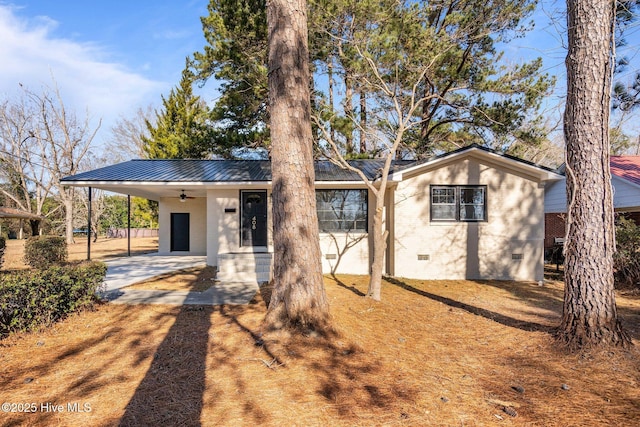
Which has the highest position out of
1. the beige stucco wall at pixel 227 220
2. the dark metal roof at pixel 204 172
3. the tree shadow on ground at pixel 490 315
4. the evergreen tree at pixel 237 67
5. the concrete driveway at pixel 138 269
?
the evergreen tree at pixel 237 67

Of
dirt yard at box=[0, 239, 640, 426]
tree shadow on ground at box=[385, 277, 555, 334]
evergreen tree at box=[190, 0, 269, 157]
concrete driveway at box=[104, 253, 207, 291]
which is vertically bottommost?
tree shadow on ground at box=[385, 277, 555, 334]

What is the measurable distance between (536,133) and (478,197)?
4643mm

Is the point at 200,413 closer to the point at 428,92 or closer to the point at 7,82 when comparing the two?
the point at 428,92

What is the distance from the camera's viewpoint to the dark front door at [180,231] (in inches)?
527

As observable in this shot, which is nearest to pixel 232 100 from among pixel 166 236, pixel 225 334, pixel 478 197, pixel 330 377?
pixel 166 236

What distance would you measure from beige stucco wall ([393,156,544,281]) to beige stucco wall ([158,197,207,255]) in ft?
27.3

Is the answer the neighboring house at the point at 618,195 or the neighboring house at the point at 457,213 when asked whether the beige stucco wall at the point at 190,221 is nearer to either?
the neighboring house at the point at 457,213

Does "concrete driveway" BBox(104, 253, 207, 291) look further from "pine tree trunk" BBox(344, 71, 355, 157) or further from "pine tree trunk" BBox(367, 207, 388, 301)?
"pine tree trunk" BBox(344, 71, 355, 157)

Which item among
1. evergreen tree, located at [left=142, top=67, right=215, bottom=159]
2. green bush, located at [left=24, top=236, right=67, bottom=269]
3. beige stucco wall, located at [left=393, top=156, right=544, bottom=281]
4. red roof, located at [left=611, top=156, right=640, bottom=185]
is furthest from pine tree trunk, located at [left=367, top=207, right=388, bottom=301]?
evergreen tree, located at [left=142, top=67, right=215, bottom=159]

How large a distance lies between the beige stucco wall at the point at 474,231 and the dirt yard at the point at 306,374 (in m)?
3.96

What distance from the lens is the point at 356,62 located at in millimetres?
8820

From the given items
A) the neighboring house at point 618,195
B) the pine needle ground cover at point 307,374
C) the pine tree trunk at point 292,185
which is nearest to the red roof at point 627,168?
the neighboring house at point 618,195

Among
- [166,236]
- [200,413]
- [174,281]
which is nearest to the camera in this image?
[200,413]

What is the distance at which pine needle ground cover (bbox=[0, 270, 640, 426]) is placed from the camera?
2514 millimetres
